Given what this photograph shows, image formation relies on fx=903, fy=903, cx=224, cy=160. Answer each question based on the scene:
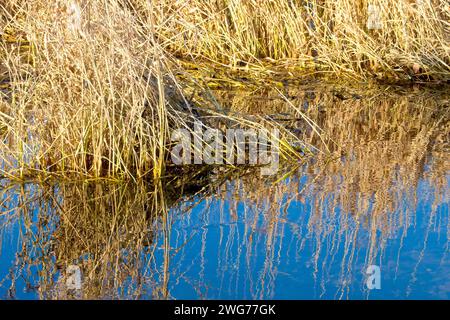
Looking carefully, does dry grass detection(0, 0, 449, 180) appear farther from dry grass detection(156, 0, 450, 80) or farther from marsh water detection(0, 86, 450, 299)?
dry grass detection(156, 0, 450, 80)

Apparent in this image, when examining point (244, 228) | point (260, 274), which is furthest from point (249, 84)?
point (260, 274)

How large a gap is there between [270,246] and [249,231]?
194 millimetres

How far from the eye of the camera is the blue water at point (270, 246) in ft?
12.3

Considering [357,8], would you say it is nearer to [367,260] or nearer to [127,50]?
[127,50]

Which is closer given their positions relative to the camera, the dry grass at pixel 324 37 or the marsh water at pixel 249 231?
the marsh water at pixel 249 231

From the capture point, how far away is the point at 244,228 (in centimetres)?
439

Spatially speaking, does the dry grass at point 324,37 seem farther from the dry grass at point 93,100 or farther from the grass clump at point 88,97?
the grass clump at point 88,97

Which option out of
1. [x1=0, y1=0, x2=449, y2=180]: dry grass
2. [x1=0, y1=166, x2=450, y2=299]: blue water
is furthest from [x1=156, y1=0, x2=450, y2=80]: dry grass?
[x1=0, y1=166, x2=450, y2=299]: blue water

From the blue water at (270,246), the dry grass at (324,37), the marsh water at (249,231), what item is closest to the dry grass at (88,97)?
the marsh water at (249,231)

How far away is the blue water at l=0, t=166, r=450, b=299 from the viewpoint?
375 centimetres

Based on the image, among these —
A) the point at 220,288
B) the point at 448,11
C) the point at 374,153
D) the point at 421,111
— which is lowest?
the point at 220,288

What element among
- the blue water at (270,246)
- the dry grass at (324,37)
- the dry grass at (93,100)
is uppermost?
the dry grass at (324,37)

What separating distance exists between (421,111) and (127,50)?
2.72 meters

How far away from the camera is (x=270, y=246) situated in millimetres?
4188
